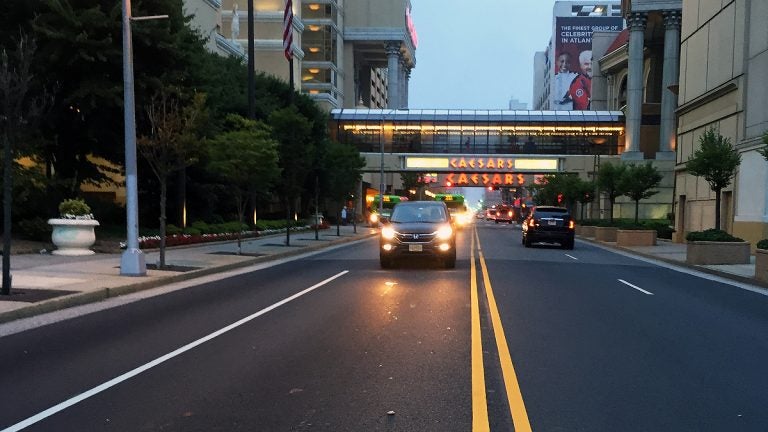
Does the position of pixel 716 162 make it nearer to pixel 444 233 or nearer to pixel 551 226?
pixel 551 226

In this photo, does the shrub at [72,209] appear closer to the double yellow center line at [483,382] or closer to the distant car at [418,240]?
the distant car at [418,240]

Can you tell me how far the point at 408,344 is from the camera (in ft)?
24.6

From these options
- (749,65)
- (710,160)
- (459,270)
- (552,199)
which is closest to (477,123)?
(552,199)

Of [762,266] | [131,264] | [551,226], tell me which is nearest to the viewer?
[131,264]

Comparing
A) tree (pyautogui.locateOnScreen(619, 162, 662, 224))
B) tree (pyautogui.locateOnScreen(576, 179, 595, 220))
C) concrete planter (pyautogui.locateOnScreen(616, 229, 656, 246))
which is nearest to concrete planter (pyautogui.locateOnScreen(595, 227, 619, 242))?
tree (pyautogui.locateOnScreen(619, 162, 662, 224))

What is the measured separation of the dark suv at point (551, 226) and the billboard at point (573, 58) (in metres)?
111

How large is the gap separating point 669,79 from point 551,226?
118 feet

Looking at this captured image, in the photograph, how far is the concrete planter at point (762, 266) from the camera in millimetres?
14836

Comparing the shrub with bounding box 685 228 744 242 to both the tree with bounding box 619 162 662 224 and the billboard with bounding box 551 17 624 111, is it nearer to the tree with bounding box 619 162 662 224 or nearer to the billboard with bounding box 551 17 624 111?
the tree with bounding box 619 162 662 224

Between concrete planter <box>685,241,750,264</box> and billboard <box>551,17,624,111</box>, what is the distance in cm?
11733

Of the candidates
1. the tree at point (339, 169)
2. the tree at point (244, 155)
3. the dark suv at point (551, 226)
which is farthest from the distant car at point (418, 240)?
the tree at point (339, 169)

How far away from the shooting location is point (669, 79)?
55.1m

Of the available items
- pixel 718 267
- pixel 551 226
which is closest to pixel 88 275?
pixel 718 267

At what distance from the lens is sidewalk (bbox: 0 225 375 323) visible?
33.2 feet
